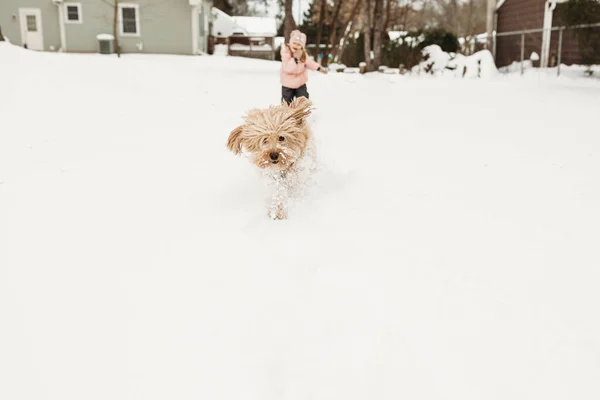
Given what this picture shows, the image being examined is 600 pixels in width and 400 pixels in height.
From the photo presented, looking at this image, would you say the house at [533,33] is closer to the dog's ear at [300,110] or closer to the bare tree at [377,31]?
the bare tree at [377,31]

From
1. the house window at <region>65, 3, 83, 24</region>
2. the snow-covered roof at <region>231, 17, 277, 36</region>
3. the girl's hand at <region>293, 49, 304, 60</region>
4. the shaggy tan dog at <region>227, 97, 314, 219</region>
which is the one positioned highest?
the snow-covered roof at <region>231, 17, 277, 36</region>

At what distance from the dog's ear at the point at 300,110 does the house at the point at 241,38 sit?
3209cm

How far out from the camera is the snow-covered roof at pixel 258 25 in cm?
4831

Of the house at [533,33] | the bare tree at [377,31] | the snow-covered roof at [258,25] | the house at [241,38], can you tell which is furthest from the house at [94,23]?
the snow-covered roof at [258,25]

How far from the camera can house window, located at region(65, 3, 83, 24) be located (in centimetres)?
2986

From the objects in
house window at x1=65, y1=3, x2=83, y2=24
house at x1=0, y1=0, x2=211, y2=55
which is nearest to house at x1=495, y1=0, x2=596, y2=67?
house at x1=0, y1=0, x2=211, y2=55

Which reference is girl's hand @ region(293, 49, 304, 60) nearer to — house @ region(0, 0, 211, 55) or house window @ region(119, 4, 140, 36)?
house @ region(0, 0, 211, 55)

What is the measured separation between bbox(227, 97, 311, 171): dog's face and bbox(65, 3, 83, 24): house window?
28.2 metres

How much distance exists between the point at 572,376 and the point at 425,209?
9.43 feet

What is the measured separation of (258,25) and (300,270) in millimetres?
48287

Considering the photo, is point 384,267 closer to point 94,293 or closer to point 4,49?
point 94,293

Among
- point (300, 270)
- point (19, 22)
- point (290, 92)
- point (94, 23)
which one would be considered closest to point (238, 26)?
point (94, 23)

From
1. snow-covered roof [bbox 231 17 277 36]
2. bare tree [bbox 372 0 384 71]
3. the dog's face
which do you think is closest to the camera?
the dog's face

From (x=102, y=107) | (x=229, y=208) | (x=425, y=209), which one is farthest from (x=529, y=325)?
(x=102, y=107)
